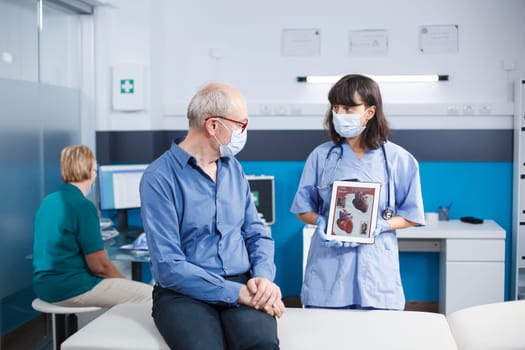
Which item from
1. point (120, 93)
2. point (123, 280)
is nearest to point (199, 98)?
point (123, 280)

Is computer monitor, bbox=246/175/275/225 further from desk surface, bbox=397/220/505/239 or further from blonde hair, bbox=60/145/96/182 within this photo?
blonde hair, bbox=60/145/96/182

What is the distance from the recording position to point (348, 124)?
2389mm

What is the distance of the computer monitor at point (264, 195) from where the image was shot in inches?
170

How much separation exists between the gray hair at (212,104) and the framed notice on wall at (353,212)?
0.62 m

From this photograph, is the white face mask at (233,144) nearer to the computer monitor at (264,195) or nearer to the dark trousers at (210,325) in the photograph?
the dark trousers at (210,325)

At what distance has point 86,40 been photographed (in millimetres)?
4309

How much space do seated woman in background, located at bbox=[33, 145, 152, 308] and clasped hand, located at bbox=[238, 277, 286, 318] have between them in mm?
1251

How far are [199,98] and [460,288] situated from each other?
2727 millimetres

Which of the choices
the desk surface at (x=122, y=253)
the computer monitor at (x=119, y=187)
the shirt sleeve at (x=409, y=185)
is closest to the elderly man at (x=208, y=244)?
the shirt sleeve at (x=409, y=185)

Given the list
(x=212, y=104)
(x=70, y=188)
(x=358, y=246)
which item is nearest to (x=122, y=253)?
(x=70, y=188)

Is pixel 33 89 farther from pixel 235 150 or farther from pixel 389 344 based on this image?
pixel 389 344

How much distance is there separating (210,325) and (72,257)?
136cm

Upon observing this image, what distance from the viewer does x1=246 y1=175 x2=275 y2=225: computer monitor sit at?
433cm

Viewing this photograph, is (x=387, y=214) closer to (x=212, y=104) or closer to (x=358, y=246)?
(x=358, y=246)
